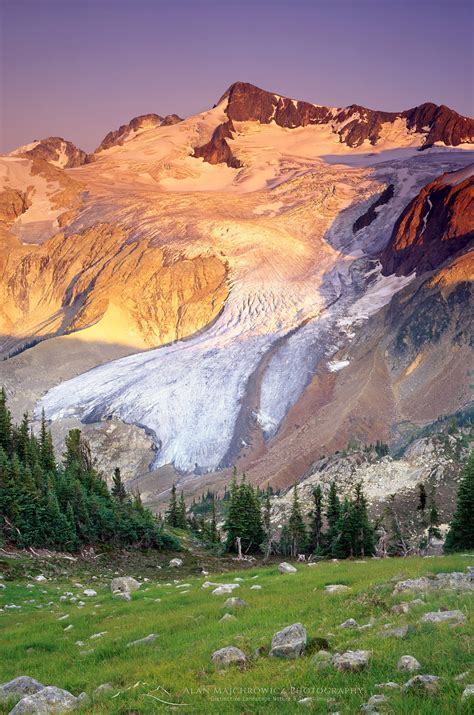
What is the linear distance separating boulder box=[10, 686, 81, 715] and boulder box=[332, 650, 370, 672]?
454cm

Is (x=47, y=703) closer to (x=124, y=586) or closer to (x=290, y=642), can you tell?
(x=290, y=642)

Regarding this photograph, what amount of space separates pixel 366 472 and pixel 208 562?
86798 millimetres

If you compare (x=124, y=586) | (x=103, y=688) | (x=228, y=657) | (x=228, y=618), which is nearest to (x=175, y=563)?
(x=124, y=586)

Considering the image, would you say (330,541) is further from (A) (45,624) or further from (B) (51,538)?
(A) (45,624)

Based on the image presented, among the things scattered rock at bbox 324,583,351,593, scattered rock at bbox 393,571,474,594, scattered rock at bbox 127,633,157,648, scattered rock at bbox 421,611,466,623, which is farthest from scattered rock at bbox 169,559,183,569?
scattered rock at bbox 421,611,466,623

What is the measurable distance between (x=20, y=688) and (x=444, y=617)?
27.2ft

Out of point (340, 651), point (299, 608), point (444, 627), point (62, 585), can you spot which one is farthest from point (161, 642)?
point (62, 585)

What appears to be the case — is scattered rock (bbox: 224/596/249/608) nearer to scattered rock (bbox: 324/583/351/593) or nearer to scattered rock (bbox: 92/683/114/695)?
scattered rock (bbox: 324/583/351/593)

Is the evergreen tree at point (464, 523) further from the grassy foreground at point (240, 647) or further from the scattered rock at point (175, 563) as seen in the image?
the grassy foreground at point (240, 647)

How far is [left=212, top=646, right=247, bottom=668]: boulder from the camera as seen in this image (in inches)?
511

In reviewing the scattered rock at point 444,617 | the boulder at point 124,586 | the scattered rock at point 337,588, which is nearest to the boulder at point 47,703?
the scattered rock at point 444,617

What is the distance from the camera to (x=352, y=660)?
11711mm

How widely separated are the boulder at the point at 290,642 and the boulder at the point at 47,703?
12.1ft

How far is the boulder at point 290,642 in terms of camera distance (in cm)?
1291
